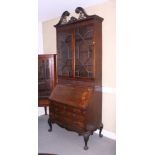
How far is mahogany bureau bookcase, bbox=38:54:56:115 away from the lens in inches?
139

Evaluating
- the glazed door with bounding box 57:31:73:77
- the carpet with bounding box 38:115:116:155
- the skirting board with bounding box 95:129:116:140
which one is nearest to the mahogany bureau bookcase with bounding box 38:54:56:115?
the glazed door with bounding box 57:31:73:77

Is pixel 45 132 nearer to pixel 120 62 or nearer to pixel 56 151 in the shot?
pixel 56 151

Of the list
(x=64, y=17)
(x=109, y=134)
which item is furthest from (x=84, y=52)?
(x=109, y=134)

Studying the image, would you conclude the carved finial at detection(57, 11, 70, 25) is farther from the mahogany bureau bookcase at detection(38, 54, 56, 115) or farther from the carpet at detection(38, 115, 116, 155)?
the carpet at detection(38, 115, 116, 155)

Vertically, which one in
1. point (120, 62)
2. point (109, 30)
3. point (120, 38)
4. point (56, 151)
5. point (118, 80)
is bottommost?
point (56, 151)

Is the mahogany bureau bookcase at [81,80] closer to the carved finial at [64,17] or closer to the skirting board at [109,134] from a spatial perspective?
the carved finial at [64,17]

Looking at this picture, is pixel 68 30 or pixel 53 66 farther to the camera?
pixel 53 66

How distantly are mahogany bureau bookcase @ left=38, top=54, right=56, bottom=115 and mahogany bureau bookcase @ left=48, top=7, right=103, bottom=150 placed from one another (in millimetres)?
372

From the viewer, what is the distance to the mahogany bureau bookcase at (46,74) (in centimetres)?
352

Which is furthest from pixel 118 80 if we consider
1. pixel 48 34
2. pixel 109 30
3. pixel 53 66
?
pixel 48 34
